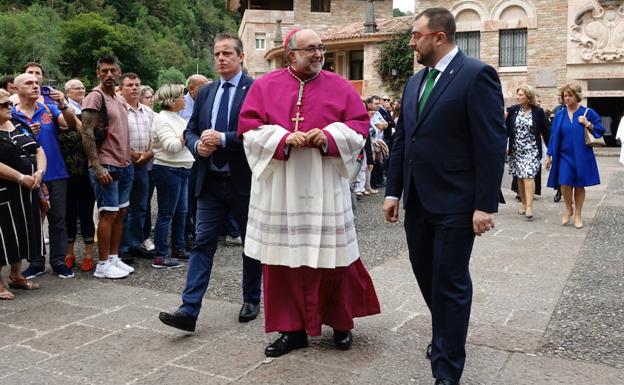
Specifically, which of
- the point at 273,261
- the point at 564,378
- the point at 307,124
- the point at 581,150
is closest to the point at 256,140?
the point at 307,124

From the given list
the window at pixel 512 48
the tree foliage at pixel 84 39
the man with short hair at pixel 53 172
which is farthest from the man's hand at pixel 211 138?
the tree foliage at pixel 84 39

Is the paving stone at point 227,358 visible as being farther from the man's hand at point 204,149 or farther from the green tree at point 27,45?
the green tree at point 27,45

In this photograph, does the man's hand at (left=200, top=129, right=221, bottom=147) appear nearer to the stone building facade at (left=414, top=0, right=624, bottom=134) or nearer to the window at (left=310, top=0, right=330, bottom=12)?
the stone building facade at (left=414, top=0, right=624, bottom=134)

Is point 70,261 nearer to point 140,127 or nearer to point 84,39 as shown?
point 140,127

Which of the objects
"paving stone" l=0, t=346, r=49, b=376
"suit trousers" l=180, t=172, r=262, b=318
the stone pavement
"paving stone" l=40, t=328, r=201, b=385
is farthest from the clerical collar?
"paving stone" l=0, t=346, r=49, b=376

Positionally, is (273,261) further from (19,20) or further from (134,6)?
(134,6)

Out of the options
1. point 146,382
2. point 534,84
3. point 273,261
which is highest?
A: point 534,84

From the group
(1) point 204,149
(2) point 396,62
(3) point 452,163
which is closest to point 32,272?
(1) point 204,149

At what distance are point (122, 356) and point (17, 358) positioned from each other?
0.68 metres

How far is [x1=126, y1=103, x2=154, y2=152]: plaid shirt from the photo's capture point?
705cm

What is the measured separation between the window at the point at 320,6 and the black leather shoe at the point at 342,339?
45.3 meters

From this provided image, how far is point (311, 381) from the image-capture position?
3.75 metres

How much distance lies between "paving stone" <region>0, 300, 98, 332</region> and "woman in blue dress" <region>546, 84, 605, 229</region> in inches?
265

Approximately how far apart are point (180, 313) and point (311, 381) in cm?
123
